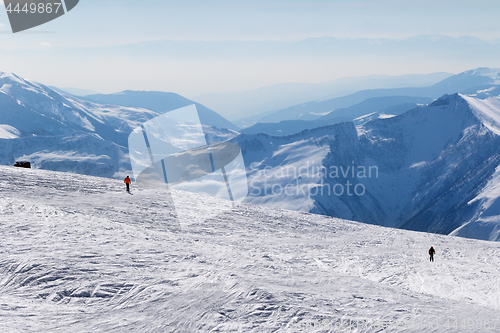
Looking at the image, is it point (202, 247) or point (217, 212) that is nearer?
point (202, 247)

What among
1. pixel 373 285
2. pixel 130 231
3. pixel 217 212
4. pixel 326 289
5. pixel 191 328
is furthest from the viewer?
pixel 217 212

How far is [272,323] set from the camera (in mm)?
13812

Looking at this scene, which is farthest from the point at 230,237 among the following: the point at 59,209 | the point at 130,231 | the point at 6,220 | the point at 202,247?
the point at 6,220

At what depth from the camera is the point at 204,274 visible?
17609 mm

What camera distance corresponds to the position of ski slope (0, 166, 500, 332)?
45.8 ft

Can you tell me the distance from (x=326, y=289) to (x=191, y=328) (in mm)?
7462

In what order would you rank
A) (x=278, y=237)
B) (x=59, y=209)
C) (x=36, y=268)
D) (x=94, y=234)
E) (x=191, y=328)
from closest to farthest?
(x=191, y=328)
(x=36, y=268)
(x=94, y=234)
(x=59, y=209)
(x=278, y=237)

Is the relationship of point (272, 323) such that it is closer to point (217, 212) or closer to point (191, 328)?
point (191, 328)

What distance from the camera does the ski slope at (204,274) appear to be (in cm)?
1397

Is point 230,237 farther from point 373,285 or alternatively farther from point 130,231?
point 373,285

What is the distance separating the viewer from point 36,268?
1616 centimetres

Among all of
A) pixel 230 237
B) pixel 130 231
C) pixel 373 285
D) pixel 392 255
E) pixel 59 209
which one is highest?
pixel 59 209

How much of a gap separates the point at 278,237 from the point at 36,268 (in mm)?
17320

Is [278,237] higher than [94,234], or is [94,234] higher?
[94,234]
